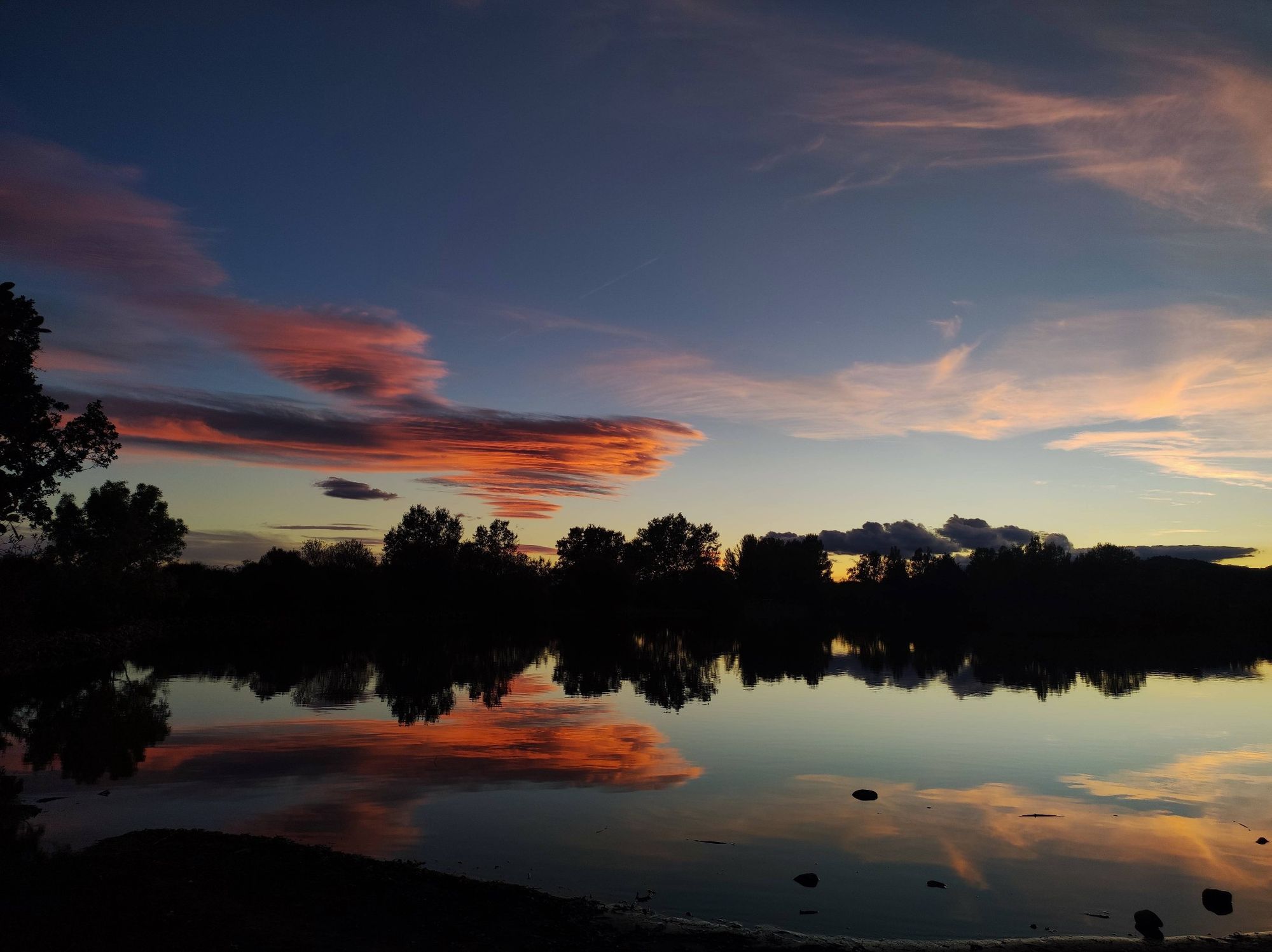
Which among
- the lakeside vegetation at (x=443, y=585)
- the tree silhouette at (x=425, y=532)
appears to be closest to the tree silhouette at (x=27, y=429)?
the lakeside vegetation at (x=443, y=585)

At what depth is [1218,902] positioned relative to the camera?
45.1ft

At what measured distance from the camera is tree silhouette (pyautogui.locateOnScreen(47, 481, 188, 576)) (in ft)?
220

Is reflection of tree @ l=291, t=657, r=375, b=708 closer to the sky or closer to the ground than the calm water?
closer to the ground

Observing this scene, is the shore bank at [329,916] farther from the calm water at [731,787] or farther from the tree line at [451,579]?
the tree line at [451,579]

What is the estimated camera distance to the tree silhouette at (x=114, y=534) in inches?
2640

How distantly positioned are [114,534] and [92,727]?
46053 millimetres

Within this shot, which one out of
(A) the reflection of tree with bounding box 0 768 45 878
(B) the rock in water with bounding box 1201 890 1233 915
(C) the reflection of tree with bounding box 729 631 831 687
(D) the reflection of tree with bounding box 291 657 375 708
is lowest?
(D) the reflection of tree with bounding box 291 657 375 708

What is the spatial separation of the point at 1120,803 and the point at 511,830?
50.8ft

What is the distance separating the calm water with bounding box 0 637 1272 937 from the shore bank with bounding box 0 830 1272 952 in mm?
Answer: 1040

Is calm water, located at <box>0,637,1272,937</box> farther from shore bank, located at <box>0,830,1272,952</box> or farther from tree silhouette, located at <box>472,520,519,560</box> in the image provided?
tree silhouette, located at <box>472,520,519,560</box>

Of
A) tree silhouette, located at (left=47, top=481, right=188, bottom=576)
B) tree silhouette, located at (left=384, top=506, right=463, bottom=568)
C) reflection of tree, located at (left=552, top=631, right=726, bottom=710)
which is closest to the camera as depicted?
reflection of tree, located at (left=552, top=631, right=726, bottom=710)

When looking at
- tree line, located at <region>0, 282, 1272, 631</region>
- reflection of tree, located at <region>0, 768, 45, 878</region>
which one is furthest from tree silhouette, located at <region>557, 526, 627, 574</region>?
reflection of tree, located at <region>0, 768, 45, 878</region>

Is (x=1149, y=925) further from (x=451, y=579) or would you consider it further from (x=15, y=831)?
(x=451, y=579)

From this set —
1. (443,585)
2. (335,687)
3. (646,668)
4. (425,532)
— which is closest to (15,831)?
(335,687)
